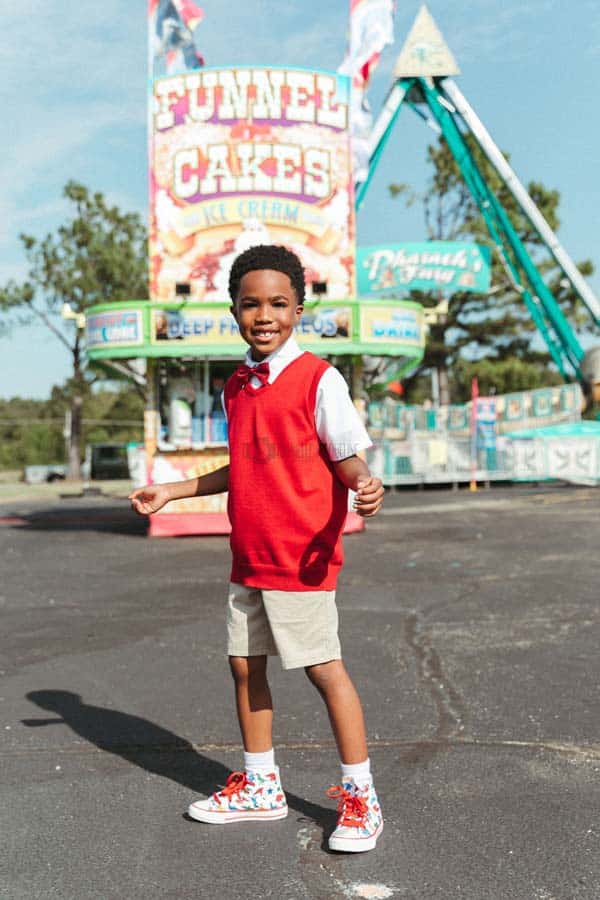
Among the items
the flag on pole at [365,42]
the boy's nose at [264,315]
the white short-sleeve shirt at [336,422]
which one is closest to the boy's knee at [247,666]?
the white short-sleeve shirt at [336,422]

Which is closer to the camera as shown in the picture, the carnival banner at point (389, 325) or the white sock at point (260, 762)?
the white sock at point (260, 762)

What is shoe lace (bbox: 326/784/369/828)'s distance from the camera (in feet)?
9.70

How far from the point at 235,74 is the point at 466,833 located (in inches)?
491

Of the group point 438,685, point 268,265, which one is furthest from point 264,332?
point 438,685

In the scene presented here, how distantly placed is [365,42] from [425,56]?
31.0 feet

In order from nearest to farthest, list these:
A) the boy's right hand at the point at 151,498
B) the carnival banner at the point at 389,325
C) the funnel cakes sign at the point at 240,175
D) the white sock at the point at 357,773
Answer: the white sock at the point at 357,773, the boy's right hand at the point at 151,498, the carnival banner at the point at 389,325, the funnel cakes sign at the point at 240,175

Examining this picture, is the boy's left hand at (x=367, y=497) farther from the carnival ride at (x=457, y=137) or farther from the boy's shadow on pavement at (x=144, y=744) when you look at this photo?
the carnival ride at (x=457, y=137)

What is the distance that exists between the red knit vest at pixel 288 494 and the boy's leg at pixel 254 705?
1.04 ft

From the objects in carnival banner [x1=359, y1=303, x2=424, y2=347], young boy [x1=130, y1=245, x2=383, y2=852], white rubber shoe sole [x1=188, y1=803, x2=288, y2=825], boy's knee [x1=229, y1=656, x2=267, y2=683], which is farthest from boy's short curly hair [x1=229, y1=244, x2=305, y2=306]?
carnival banner [x1=359, y1=303, x2=424, y2=347]

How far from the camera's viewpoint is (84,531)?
49.0 feet

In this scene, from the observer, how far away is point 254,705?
10.6 ft

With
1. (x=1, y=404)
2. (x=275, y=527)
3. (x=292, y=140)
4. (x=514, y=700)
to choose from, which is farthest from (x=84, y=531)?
(x=1, y=404)

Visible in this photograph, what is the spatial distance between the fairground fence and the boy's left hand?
2212 centimetres

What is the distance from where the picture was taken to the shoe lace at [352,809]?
2955 mm
